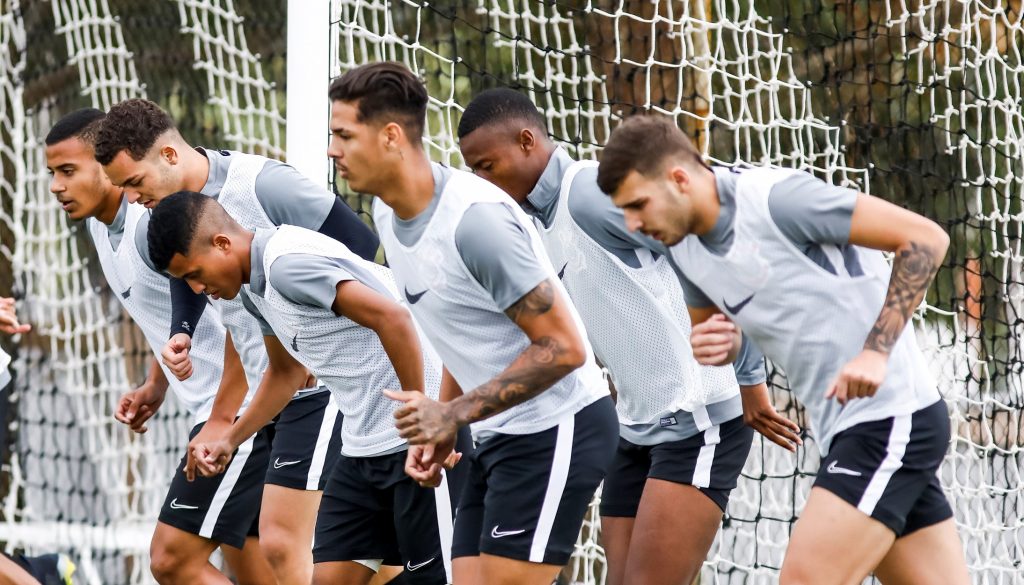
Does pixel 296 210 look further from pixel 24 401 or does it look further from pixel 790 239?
pixel 24 401

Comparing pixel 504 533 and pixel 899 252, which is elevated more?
pixel 899 252

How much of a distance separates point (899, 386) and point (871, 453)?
7.4 inches

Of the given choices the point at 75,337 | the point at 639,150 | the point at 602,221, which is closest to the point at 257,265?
the point at 602,221

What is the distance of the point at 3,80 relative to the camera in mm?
8133

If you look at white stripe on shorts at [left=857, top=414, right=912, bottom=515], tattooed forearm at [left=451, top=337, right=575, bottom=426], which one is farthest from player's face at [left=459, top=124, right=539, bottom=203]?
white stripe on shorts at [left=857, top=414, right=912, bottom=515]

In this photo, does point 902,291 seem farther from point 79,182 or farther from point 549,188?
Answer: point 79,182

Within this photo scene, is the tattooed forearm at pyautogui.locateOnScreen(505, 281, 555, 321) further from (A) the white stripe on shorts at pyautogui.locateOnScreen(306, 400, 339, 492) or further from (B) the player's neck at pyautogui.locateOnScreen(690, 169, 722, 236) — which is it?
(A) the white stripe on shorts at pyautogui.locateOnScreen(306, 400, 339, 492)

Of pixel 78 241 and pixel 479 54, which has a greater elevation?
pixel 479 54

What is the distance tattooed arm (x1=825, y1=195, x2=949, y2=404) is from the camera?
11.1ft

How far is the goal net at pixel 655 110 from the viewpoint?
6855 mm

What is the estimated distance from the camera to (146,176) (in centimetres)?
482

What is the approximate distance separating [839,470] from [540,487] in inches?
29.3

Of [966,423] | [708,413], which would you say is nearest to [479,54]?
[966,423]

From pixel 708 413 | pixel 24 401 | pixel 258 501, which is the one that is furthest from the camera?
pixel 24 401
